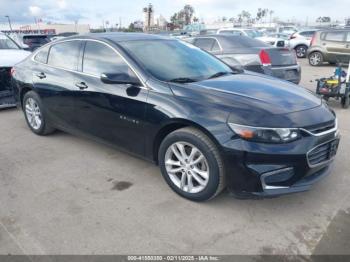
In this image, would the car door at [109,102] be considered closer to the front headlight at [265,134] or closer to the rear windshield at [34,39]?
the front headlight at [265,134]

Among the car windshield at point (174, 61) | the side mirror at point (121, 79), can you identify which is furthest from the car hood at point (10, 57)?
the side mirror at point (121, 79)

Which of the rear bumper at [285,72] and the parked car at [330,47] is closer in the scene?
the rear bumper at [285,72]

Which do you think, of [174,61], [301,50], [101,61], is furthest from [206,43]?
[301,50]

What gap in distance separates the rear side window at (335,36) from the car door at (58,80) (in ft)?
42.8

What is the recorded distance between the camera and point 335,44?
46.6ft

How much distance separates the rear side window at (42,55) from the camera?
478 cm

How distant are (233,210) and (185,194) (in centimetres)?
49

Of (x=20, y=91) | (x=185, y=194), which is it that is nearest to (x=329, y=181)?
(x=185, y=194)

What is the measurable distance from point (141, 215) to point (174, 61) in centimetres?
178

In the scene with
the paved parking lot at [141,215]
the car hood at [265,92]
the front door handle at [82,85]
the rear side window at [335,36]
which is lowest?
the paved parking lot at [141,215]

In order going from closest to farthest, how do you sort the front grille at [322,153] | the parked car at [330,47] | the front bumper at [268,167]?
1. the front bumper at [268,167]
2. the front grille at [322,153]
3. the parked car at [330,47]

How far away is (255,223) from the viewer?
9.59 feet

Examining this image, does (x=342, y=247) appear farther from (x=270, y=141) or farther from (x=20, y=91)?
(x=20, y=91)

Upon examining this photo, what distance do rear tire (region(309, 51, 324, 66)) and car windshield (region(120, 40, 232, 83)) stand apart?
39.3ft
